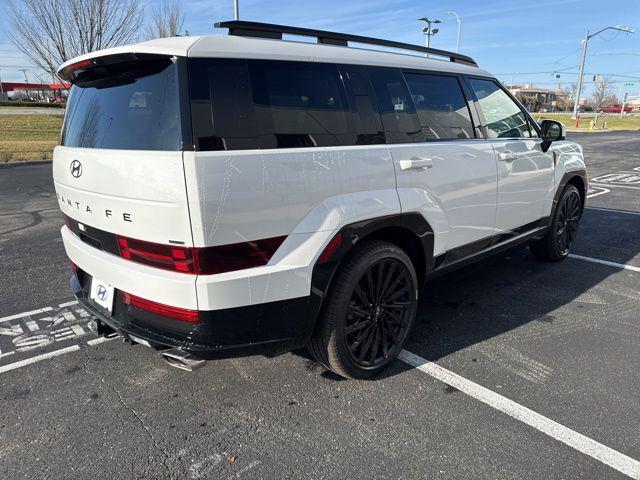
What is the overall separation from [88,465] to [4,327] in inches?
77.8

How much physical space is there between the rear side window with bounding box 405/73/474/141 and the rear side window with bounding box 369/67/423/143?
8 cm

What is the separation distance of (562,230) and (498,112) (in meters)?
1.92

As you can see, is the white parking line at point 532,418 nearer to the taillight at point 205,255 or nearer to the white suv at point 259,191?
the white suv at point 259,191

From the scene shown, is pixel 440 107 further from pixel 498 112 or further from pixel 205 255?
pixel 205 255

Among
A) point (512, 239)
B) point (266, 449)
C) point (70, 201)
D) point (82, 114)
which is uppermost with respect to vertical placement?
point (82, 114)

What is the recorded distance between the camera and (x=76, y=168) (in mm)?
2646

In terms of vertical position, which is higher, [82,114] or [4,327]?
[82,114]

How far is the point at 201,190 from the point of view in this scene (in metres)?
2.07

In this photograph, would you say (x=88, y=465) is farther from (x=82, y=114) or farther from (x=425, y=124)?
(x=425, y=124)

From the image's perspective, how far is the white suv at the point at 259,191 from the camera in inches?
85.1

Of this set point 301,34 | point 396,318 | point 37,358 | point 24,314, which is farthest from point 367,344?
point 24,314

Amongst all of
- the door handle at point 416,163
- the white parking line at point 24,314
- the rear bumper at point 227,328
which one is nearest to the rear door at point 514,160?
the door handle at point 416,163

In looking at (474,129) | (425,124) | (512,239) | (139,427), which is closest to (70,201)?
(139,427)

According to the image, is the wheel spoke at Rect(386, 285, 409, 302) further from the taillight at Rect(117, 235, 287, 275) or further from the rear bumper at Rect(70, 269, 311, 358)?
the taillight at Rect(117, 235, 287, 275)
